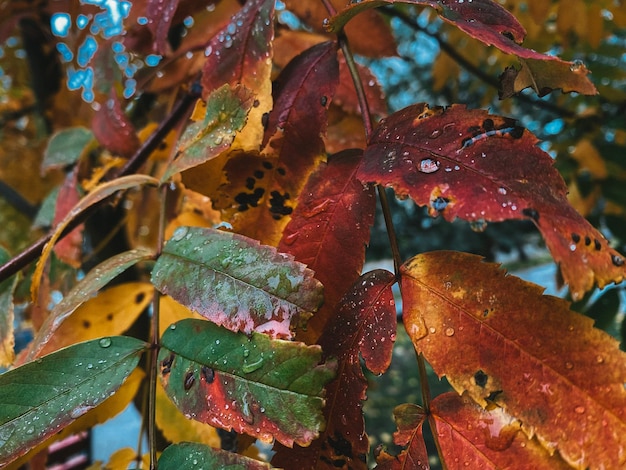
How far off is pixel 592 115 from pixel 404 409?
0.88 metres

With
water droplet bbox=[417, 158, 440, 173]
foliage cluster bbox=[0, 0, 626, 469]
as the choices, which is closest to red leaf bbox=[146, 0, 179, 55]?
Result: foliage cluster bbox=[0, 0, 626, 469]

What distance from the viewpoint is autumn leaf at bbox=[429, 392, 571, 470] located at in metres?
0.25

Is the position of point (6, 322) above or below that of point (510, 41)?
below

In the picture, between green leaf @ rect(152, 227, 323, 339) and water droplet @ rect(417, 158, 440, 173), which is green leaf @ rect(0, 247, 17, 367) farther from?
water droplet @ rect(417, 158, 440, 173)

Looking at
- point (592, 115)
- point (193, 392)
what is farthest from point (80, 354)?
point (592, 115)

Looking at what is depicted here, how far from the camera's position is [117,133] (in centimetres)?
57

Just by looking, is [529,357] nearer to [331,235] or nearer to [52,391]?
[331,235]

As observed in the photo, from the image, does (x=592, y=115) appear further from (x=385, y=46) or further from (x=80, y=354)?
(x=80, y=354)

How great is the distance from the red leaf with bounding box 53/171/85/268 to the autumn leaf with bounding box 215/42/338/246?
0.23 m

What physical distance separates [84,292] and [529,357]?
282mm

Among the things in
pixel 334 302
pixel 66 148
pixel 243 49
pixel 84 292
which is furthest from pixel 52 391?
pixel 66 148

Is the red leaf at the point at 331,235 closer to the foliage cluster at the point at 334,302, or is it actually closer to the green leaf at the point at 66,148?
the foliage cluster at the point at 334,302

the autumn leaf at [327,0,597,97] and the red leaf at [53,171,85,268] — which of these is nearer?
the autumn leaf at [327,0,597,97]

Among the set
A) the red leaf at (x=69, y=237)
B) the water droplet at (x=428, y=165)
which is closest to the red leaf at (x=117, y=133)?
the red leaf at (x=69, y=237)
